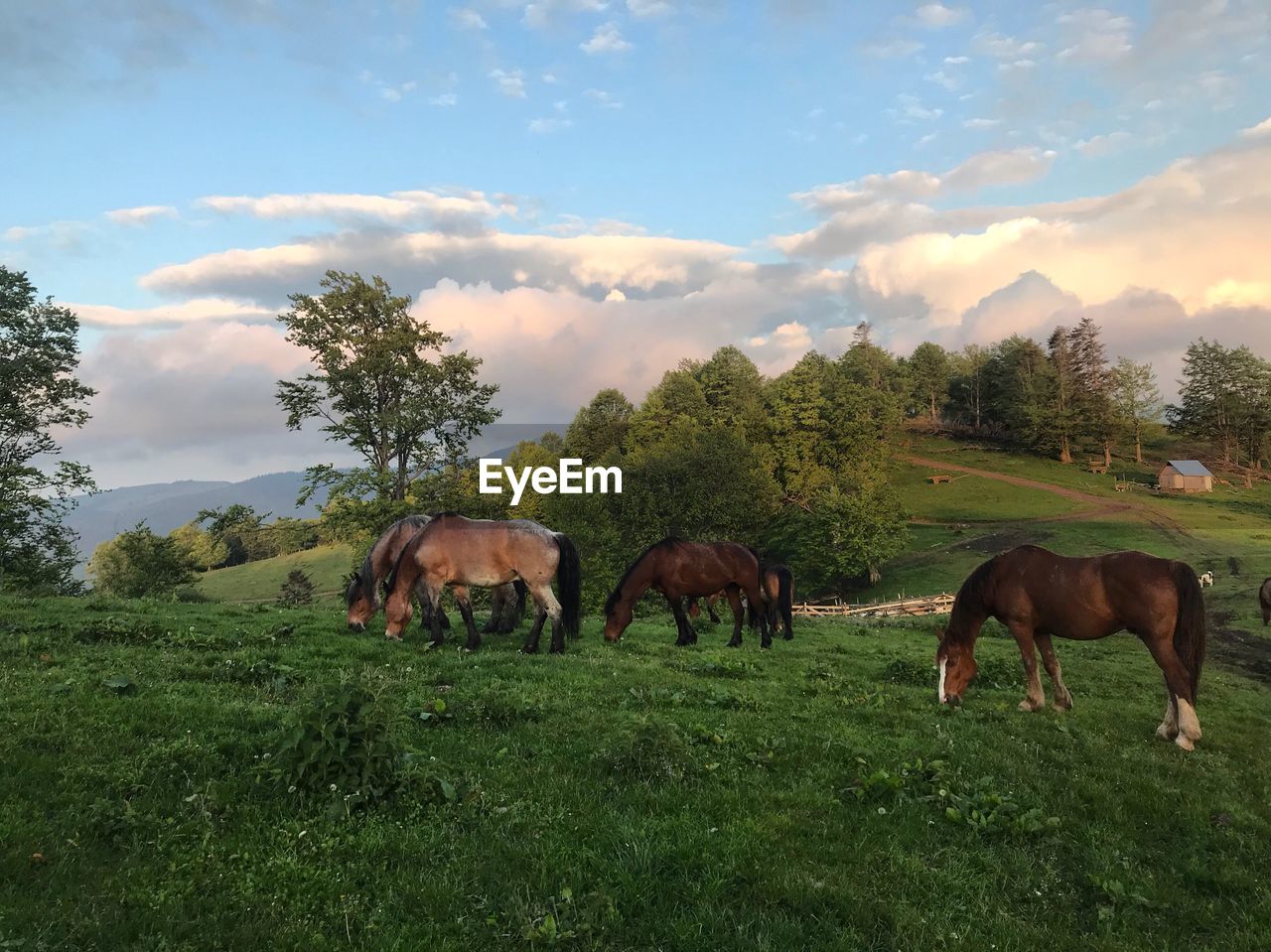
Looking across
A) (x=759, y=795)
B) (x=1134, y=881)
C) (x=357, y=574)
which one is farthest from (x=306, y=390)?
(x=1134, y=881)

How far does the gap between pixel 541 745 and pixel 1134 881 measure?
5869 mm

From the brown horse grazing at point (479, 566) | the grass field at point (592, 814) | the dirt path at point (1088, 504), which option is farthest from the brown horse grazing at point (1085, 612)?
the dirt path at point (1088, 504)

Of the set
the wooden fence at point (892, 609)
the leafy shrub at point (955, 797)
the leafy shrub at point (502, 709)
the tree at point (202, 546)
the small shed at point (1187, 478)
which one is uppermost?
the leafy shrub at point (502, 709)

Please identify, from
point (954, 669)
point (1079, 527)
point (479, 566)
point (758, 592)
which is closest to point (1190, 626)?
point (954, 669)

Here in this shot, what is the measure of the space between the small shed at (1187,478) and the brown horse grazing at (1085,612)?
82.3m

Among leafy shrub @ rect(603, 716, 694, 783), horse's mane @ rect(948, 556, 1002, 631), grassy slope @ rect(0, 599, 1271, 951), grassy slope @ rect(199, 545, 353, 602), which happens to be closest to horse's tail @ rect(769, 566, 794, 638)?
horse's mane @ rect(948, 556, 1002, 631)

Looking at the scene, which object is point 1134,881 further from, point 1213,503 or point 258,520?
point 1213,503

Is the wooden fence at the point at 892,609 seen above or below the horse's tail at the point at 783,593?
below

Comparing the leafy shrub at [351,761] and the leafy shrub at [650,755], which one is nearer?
the leafy shrub at [351,761]

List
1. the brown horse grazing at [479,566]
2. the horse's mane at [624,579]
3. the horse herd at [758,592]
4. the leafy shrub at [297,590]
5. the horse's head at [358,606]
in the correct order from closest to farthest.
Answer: the horse herd at [758,592], the brown horse grazing at [479,566], the horse's head at [358,606], the horse's mane at [624,579], the leafy shrub at [297,590]

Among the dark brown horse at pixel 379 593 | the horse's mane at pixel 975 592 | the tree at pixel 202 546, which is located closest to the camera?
the horse's mane at pixel 975 592

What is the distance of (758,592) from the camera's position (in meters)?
17.6

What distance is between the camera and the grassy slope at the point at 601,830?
4570mm

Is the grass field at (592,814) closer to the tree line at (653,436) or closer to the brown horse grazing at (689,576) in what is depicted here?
the brown horse grazing at (689,576)
